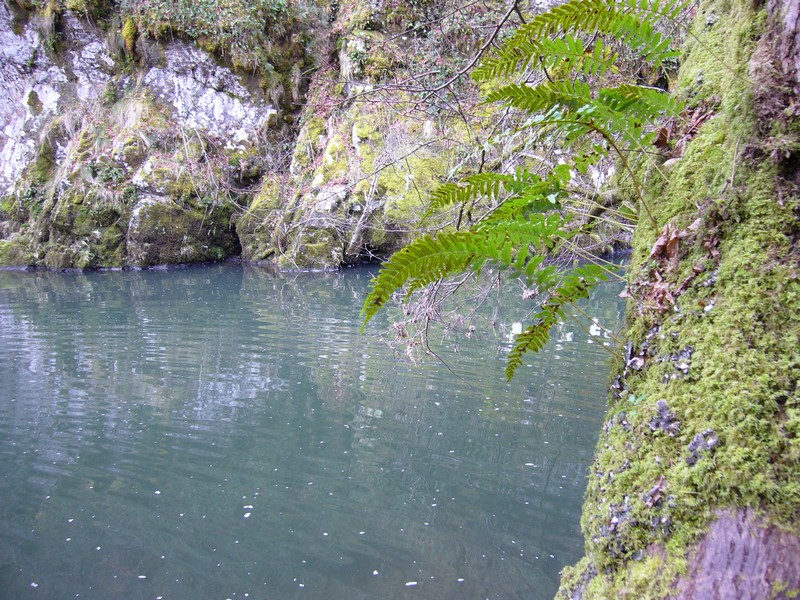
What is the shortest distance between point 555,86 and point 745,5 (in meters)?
0.57

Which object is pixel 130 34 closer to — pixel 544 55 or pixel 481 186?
pixel 544 55

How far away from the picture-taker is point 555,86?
171cm

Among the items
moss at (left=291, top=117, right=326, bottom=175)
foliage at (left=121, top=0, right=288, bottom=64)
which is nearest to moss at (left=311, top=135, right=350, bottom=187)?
moss at (left=291, top=117, right=326, bottom=175)

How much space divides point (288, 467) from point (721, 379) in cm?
395

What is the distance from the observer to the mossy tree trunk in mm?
1036

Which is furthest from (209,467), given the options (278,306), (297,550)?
(278,306)

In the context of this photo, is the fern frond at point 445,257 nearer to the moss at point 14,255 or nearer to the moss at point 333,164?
A: the moss at point 333,164

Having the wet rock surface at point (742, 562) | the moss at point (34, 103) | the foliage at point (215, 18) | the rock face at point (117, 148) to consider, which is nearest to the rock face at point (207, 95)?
the rock face at point (117, 148)

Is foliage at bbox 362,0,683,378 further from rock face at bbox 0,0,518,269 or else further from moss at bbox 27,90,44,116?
moss at bbox 27,90,44,116

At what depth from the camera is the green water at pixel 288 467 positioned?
11.1ft

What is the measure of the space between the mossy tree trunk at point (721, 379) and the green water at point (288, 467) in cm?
220

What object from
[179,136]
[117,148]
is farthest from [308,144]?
[117,148]

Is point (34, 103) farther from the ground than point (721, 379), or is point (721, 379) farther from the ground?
point (34, 103)

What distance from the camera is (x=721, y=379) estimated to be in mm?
1240
